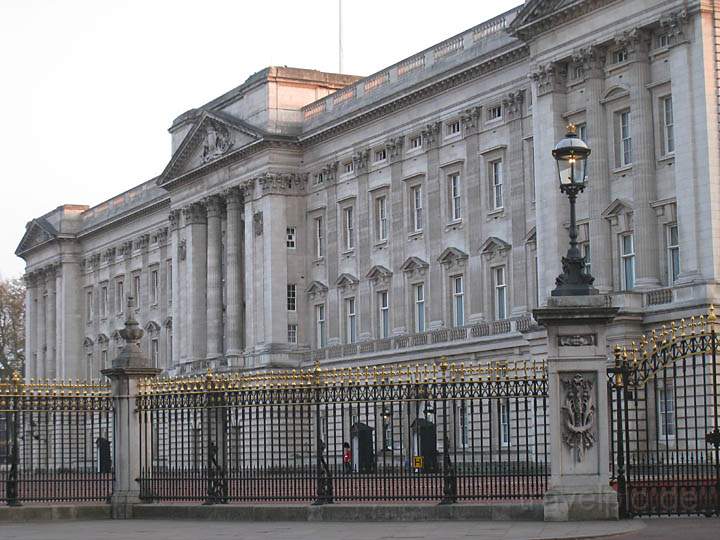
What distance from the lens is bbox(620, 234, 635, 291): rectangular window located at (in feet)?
198

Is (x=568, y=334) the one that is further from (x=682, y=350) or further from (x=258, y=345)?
(x=258, y=345)

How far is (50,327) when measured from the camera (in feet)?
423

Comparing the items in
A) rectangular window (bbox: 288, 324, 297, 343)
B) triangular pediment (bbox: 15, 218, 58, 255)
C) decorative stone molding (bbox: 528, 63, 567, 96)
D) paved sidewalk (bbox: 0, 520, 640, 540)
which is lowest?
paved sidewalk (bbox: 0, 520, 640, 540)

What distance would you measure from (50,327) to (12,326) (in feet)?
66.3

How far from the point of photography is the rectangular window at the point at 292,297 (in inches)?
3501

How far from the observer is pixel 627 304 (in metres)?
58.0

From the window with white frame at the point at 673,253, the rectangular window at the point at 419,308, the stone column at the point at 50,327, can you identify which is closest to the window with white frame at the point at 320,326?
the rectangular window at the point at 419,308

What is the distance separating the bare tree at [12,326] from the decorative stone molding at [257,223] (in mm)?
61471

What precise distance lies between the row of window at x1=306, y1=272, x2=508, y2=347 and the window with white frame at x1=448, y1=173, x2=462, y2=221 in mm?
3001

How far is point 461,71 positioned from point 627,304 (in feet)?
64.1

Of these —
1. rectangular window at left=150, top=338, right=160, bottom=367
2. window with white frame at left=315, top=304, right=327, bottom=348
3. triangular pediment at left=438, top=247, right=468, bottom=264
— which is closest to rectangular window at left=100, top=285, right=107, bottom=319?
rectangular window at left=150, top=338, right=160, bottom=367

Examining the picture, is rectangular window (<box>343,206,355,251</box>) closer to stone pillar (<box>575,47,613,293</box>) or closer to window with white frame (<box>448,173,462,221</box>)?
window with white frame (<box>448,173,462,221</box>)

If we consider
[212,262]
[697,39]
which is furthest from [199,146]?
[697,39]

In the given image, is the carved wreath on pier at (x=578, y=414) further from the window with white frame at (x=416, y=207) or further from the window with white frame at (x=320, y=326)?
the window with white frame at (x=320, y=326)
